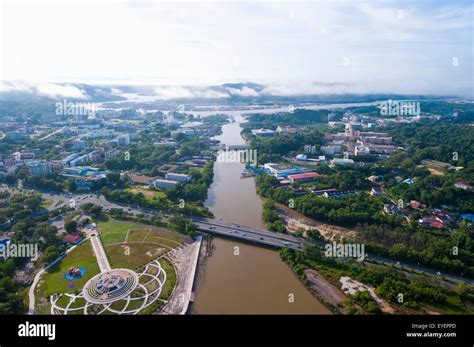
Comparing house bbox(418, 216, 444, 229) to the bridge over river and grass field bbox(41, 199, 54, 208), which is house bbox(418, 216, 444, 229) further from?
grass field bbox(41, 199, 54, 208)

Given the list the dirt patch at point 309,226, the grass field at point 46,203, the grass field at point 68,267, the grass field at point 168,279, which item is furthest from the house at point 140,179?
the grass field at point 168,279

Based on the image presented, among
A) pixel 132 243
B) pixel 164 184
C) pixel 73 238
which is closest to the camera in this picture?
pixel 132 243

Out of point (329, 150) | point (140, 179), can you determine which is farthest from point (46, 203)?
point (329, 150)

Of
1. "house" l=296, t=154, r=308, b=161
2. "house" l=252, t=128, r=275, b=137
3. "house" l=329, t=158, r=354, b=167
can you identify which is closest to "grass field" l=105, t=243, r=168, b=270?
"house" l=329, t=158, r=354, b=167

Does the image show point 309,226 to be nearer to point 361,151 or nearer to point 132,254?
point 132,254

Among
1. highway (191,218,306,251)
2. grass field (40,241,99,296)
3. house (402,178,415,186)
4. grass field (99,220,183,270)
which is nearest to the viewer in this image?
grass field (40,241,99,296)

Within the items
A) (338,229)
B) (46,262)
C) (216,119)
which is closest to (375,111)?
(216,119)

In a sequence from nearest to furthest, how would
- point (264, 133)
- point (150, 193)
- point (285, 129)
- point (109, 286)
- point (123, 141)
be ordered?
point (109, 286) < point (150, 193) < point (123, 141) < point (264, 133) < point (285, 129)

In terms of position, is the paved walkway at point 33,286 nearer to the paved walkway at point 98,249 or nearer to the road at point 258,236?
the paved walkway at point 98,249
